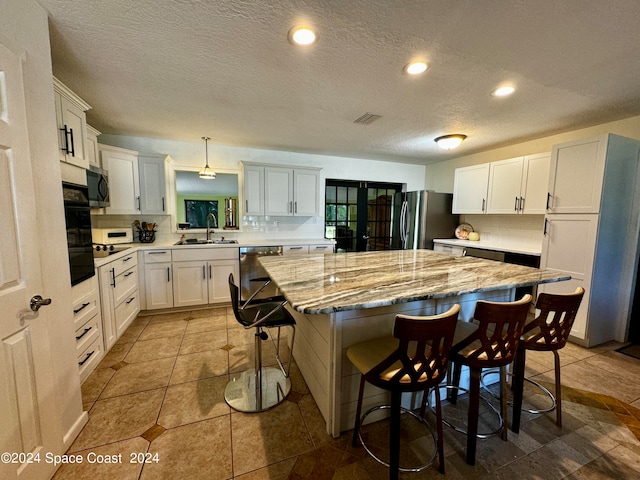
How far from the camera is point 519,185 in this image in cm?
353

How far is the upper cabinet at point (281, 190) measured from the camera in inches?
158

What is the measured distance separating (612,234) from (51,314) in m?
4.54

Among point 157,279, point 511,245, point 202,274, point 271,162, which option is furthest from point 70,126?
point 511,245

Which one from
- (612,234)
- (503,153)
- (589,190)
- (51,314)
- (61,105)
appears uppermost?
(503,153)

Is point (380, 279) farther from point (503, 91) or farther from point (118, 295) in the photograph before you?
point (118, 295)

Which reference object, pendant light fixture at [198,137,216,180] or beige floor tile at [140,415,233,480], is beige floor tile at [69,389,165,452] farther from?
pendant light fixture at [198,137,216,180]

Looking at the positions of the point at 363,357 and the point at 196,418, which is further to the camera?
the point at 196,418

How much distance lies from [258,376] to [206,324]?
1.55 meters

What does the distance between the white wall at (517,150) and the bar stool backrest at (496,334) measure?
3.00m

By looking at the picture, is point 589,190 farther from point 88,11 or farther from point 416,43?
point 88,11

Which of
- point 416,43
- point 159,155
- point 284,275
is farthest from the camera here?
point 159,155

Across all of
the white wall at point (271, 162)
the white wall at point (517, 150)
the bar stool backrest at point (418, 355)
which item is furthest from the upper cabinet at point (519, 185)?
the bar stool backrest at point (418, 355)

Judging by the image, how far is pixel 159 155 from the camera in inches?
140

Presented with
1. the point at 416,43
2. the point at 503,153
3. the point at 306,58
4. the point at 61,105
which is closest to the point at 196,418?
the point at 61,105
